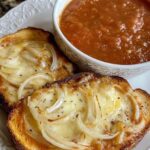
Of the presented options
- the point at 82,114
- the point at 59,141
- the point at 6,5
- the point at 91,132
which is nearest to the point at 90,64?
the point at 82,114

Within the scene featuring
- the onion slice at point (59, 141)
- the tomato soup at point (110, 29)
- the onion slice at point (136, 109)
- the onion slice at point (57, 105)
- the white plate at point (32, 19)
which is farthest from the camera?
the white plate at point (32, 19)

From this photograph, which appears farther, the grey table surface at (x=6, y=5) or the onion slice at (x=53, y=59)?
the grey table surface at (x=6, y=5)

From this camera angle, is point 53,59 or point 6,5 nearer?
point 53,59

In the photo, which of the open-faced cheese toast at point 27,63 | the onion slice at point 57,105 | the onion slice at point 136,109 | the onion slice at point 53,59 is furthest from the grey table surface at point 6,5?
the onion slice at point 136,109

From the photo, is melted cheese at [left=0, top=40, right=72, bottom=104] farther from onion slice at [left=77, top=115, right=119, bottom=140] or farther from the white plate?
onion slice at [left=77, top=115, right=119, bottom=140]

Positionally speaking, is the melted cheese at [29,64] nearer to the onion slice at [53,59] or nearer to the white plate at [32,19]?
the onion slice at [53,59]

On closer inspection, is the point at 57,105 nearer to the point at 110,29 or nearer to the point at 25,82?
the point at 25,82

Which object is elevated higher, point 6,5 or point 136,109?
point 6,5

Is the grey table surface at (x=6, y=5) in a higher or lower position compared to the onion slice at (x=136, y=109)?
higher

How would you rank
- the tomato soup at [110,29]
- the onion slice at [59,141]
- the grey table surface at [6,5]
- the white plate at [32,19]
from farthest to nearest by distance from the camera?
1. the grey table surface at [6,5]
2. the white plate at [32,19]
3. the tomato soup at [110,29]
4. the onion slice at [59,141]
